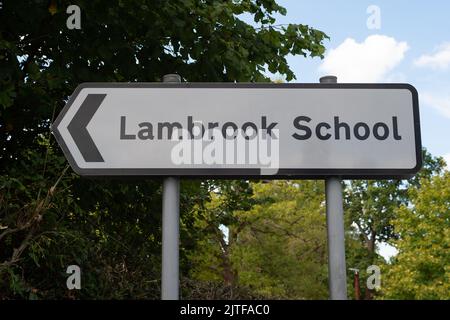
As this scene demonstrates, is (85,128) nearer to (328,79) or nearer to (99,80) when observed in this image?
(328,79)

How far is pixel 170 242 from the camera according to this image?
2.24m

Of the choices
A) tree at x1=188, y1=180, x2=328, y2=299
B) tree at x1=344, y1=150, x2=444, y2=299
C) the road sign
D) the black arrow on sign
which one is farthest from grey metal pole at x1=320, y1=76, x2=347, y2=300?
tree at x1=344, y1=150, x2=444, y2=299

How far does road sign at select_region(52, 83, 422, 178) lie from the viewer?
7.76ft

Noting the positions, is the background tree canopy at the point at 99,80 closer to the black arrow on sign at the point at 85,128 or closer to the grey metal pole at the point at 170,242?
the black arrow on sign at the point at 85,128

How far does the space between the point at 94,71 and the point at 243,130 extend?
203 inches

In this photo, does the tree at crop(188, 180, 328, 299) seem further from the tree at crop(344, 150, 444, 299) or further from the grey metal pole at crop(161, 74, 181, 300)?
the grey metal pole at crop(161, 74, 181, 300)

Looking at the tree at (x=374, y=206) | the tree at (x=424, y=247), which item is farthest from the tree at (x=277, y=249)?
the tree at (x=374, y=206)

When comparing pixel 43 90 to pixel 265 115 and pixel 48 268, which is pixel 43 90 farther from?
pixel 265 115

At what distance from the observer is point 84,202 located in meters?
7.47

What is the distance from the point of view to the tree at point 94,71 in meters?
6.03

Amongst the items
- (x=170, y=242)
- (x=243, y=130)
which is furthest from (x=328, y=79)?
(x=170, y=242)

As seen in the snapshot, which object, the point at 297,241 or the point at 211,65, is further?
the point at 297,241
